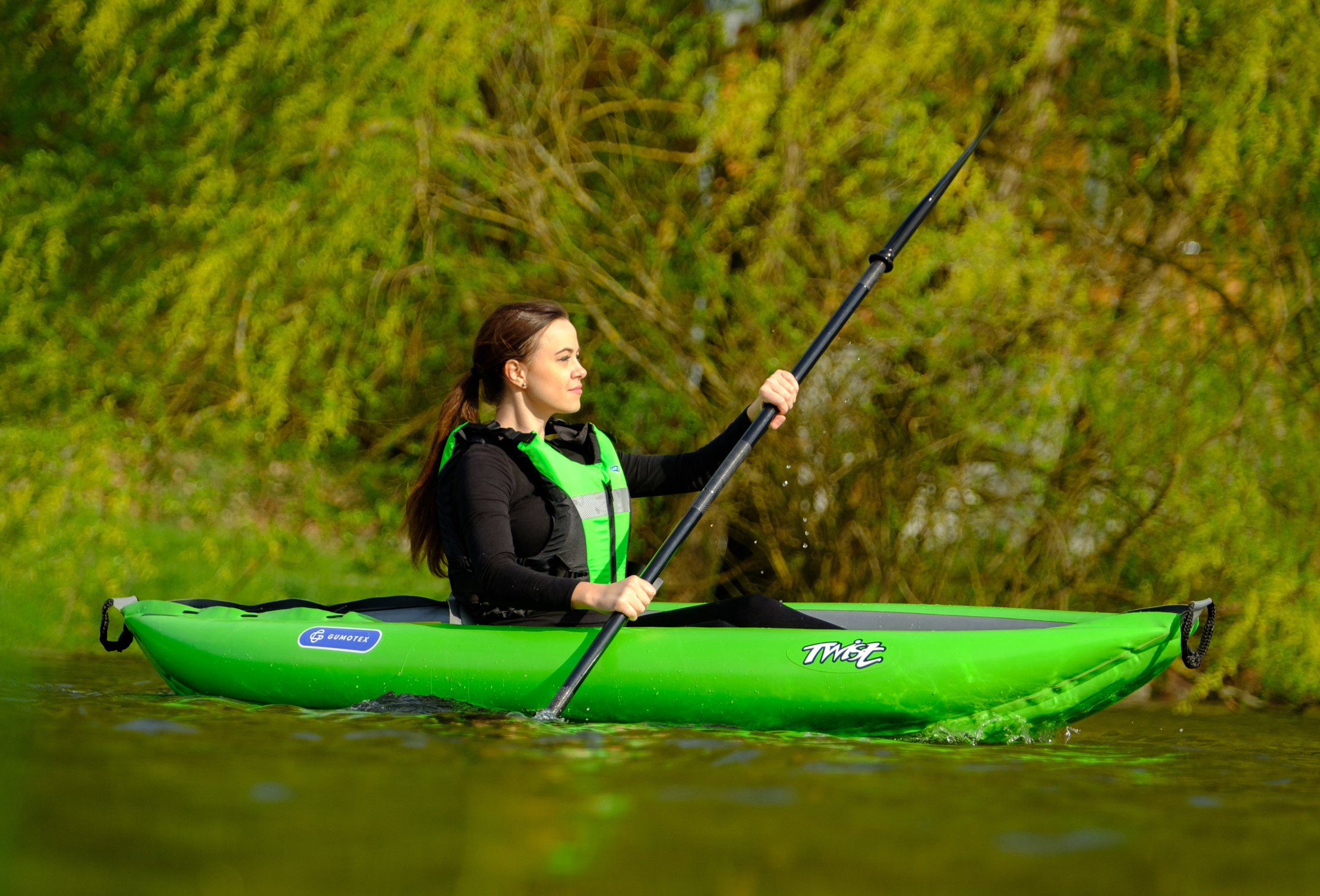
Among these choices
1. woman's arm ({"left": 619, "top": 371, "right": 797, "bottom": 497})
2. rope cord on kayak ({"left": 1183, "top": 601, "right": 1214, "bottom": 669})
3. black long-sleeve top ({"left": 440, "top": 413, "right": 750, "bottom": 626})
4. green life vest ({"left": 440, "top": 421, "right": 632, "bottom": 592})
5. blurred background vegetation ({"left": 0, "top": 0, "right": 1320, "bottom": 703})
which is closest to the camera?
rope cord on kayak ({"left": 1183, "top": 601, "right": 1214, "bottom": 669})

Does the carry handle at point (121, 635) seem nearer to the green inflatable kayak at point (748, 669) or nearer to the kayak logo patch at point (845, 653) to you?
the green inflatable kayak at point (748, 669)

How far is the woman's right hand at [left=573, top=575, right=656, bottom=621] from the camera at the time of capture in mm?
3197

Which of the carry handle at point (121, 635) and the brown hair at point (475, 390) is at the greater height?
the brown hair at point (475, 390)

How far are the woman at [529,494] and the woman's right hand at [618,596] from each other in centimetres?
3

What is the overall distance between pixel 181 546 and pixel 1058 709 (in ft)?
14.1

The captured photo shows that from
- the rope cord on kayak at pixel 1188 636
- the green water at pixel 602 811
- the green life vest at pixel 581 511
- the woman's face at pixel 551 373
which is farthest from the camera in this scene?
the woman's face at pixel 551 373

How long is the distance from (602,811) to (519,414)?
157 cm

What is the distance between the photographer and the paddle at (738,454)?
332cm

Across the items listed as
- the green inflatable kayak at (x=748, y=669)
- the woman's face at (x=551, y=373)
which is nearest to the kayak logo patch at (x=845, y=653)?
the green inflatable kayak at (x=748, y=669)

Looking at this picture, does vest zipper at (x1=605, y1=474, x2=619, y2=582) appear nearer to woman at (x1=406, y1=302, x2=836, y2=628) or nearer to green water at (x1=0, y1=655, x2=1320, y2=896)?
woman at (x1=406, y1=302, x2=836, y2=628)

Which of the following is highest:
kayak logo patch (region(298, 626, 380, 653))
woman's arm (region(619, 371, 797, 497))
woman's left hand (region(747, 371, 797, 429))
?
woman's left hand (region(747, 371, 797, 429))

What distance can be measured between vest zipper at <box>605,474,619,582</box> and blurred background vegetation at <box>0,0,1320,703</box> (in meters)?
1.98

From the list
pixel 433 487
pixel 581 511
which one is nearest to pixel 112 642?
pixel 433 487

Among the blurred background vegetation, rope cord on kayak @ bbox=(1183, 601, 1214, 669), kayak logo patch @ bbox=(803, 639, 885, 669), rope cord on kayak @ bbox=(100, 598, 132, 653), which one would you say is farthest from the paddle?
rope cord on kayak @ bbox=(100, 598, 132, 653)
